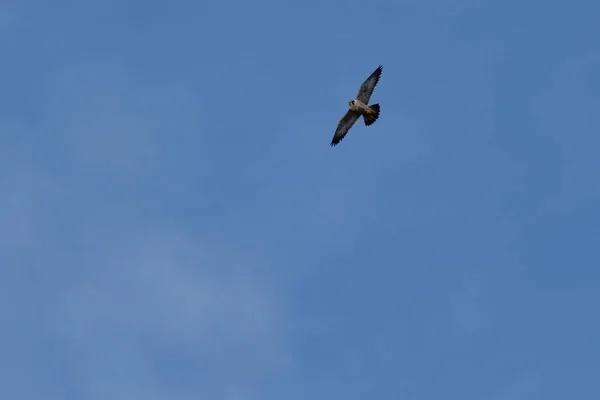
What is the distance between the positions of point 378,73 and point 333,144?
4732 millimetres

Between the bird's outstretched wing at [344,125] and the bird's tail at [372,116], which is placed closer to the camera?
the bird's tail at [372,116]

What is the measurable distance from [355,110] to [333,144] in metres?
2.50

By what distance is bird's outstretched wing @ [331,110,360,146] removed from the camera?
67.2m

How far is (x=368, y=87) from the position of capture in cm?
6625

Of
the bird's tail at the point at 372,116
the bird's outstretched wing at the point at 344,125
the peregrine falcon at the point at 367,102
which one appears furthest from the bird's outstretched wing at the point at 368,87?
the bird's outstretched wing at the point at 344,125

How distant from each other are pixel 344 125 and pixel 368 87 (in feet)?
9.49

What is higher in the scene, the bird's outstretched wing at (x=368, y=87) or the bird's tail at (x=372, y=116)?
the bird's outstretched wing at (x=368, y=87)

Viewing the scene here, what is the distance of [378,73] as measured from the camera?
6612cm

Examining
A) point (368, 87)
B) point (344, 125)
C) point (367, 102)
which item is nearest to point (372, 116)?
point (367, 102)

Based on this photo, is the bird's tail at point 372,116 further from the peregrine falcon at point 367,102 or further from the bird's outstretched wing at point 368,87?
the bird's outstretched wing at point 368,87

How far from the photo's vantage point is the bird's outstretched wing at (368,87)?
217 feet

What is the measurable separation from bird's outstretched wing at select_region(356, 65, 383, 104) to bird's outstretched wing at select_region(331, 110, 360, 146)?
0.99 metres

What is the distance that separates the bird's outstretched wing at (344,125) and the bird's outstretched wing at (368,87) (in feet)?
3.26

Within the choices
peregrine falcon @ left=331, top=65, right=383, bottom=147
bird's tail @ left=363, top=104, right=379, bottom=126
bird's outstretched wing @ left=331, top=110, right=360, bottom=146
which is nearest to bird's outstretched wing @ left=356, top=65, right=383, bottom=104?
peregrine falcon @ left=331, top=65, right=383, bottom=147
